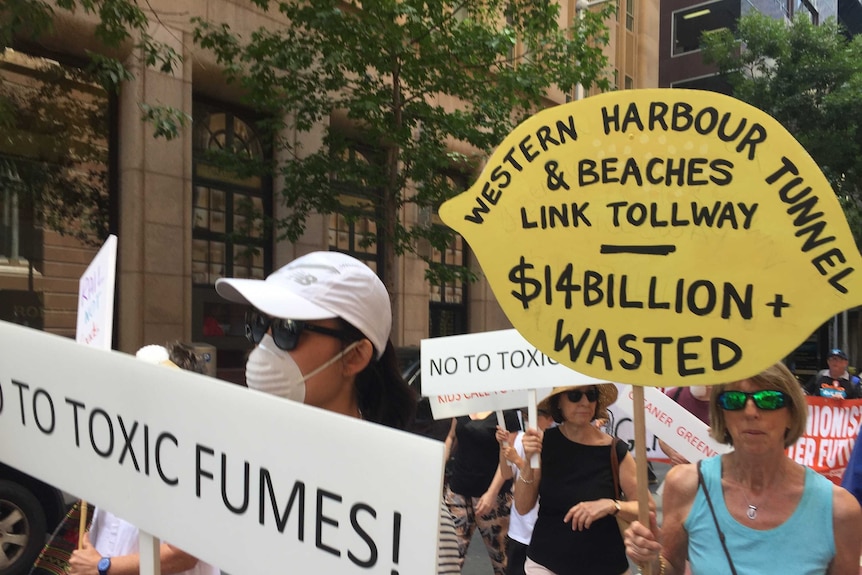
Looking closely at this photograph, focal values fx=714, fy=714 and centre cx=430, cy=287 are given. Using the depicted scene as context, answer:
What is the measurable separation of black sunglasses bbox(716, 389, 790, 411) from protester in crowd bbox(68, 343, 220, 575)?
162cm

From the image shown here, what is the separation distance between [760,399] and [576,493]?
1311mm

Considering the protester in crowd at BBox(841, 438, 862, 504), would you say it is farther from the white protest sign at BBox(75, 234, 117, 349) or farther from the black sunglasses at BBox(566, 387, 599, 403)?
the white protest sign at BBox(75, 234, 117, 349)

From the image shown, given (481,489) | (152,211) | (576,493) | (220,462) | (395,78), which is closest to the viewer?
(220,462)

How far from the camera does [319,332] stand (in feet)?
6.59

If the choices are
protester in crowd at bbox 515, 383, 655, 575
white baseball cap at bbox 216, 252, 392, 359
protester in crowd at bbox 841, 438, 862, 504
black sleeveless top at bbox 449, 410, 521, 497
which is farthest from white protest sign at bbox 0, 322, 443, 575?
black sleeveless top at bbox 449, 410, 521, 497

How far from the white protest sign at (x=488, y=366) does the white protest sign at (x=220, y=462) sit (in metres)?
2.14

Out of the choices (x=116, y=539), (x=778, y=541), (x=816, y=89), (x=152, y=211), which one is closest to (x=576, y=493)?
(x=778, y=541)

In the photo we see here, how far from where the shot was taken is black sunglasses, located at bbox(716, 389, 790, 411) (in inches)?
87.1

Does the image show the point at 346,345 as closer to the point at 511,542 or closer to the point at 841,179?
the point at 511,542

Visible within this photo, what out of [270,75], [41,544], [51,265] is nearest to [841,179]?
[270,75]

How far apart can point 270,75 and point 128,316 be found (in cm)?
400

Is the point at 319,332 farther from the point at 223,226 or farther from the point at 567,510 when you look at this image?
the point at 223,226

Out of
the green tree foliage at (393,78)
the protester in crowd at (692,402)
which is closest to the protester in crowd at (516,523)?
the protester in crowd at (692,402)

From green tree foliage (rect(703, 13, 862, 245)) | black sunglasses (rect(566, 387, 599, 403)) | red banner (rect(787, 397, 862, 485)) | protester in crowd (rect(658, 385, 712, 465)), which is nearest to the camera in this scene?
black sunglasses (rect(566, 387, 599, 403))
